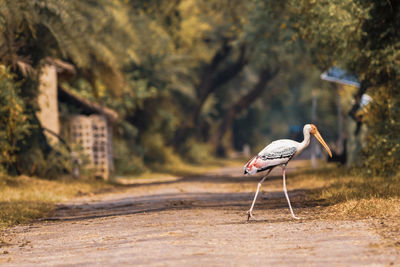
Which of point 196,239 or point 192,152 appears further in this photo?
point 192,152

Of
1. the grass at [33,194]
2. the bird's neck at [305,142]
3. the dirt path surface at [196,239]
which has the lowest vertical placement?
the grass at [33,194]

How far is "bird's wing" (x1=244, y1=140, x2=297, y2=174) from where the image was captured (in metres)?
10.9

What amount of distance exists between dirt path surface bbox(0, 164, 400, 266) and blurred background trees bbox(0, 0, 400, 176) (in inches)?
249

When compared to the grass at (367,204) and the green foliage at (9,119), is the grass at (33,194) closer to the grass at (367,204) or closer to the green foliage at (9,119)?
the green foliage at (9,119)

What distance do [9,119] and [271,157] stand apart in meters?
11.3

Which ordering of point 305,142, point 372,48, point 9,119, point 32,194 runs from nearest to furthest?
1. point 305,142
2. point 32,194
3. point 372,48
4. point 9,119

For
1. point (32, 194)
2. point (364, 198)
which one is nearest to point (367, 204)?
point (364, 198)

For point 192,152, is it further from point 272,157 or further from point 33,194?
point 272,157

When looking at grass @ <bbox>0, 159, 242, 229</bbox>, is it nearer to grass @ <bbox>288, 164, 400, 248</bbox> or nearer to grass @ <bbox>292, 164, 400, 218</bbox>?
grass @ <bbox>288, 164, 400, 248</bbox>

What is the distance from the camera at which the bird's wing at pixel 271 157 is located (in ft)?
35.8

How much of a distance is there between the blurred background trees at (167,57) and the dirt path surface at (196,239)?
6329 millimetres

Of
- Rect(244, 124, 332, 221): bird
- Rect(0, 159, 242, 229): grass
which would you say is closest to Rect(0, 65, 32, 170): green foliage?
Rect(0, 159, 242, 229): grass

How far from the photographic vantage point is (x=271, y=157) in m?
11.0

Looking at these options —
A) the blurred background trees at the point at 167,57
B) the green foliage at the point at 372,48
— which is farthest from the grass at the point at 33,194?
the green foliage at the point at 372,48
